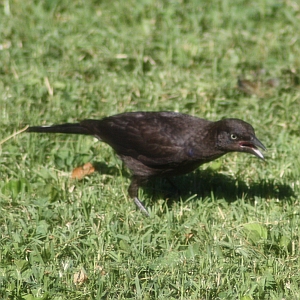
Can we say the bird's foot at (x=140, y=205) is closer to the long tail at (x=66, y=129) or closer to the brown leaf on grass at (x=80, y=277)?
the long tail at (x=66, y=129)

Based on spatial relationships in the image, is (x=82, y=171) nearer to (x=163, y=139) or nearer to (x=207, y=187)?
(x=163, y=139)

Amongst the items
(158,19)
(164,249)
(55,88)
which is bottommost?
(164,249)

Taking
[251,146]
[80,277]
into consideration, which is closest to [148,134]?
[251,146]

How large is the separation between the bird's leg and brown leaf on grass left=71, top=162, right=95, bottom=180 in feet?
1.34

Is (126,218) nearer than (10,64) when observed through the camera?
Yes

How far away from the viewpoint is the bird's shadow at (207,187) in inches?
231

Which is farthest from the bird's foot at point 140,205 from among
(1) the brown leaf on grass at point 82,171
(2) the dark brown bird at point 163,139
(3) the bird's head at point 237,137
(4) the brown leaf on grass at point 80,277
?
(4) the brown leaf on grass at point 80,277

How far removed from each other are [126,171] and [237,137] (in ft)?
4.06

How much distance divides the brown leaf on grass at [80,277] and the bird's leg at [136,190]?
1.07 m

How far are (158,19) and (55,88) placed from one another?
Result: 196 cm

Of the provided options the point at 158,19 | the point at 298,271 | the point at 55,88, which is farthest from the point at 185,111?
the point at 298,271

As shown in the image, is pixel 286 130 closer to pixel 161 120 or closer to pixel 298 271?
pixel 161 120

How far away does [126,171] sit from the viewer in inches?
250

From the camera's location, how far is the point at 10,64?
302 inches
